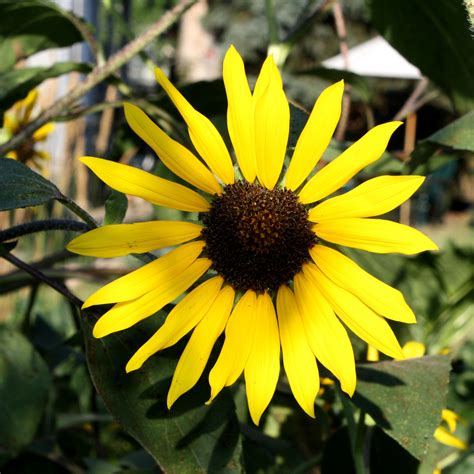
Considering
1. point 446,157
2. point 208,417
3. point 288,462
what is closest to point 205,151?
point 208,417

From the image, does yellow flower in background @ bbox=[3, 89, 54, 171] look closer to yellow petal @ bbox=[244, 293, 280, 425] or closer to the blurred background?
the blurred background

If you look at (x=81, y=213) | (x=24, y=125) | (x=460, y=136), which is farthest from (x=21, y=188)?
(x=24, y=125)

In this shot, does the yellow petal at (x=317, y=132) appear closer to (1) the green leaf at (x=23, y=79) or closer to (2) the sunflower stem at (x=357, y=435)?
(2) the sunflower stem at (x=357, y=435)

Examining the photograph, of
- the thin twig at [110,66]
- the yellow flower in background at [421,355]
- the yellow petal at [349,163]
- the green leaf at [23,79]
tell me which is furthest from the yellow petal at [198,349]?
the green leaf at [23,79]

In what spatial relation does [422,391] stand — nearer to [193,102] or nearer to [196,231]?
[196,231]

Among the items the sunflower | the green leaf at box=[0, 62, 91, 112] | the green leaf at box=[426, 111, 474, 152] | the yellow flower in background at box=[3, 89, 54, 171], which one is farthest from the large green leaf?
the yellow flower in background at box=[3, 89, 54, 171]
